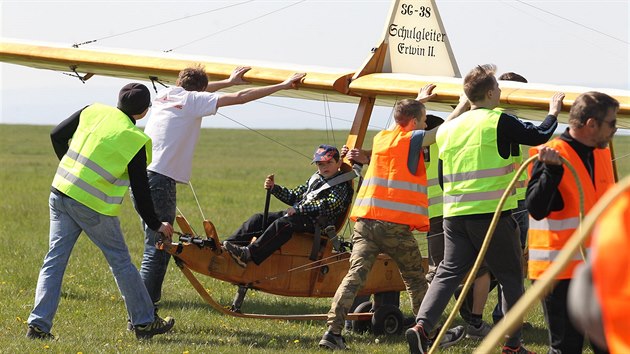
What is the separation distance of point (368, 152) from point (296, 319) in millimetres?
1521

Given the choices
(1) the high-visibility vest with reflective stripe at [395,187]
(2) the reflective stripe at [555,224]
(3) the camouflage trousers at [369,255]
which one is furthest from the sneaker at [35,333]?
(2) the reflective stripe at [555,224]

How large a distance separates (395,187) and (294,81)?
1753 millimetres

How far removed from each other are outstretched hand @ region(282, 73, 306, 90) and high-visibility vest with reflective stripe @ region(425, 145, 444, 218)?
1266 millimetres

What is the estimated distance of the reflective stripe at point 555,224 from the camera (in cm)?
628

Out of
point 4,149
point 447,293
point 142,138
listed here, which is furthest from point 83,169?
point 4,149

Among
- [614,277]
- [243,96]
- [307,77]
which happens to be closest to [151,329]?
[243,96]

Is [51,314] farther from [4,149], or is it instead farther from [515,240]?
[4,149]

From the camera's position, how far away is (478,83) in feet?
25.5

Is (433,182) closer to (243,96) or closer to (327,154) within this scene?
(327,154)

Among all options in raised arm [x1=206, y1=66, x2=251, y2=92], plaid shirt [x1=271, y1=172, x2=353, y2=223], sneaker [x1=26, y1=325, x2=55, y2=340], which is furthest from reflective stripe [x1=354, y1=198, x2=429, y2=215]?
sneaker [x1=26, y1=325, x2=55, y2=340]

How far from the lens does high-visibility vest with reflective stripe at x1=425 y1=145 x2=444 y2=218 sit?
377 inches

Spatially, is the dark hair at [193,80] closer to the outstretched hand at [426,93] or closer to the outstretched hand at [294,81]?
the outstretched hand at [294,81]

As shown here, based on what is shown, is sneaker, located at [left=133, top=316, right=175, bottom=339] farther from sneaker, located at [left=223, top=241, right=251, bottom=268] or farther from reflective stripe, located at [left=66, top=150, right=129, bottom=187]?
reflective stripe, located at [left=66, top=150, right=129, bottom=187]

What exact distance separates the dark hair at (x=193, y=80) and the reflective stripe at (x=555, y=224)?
3.81 m
